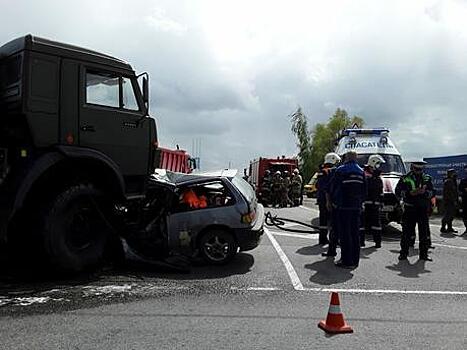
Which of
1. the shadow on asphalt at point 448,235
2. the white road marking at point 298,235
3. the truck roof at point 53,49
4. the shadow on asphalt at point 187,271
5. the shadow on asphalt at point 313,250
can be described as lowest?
the shadow on asphalt at point 187,271

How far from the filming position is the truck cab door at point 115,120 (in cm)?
764

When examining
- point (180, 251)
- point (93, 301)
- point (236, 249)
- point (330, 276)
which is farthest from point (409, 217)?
point (93, 301)

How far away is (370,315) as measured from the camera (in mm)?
6078

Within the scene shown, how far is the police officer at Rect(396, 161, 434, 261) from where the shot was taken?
9.84 m

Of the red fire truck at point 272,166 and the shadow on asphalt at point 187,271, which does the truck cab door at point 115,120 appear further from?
the red fire truck at point 272,166

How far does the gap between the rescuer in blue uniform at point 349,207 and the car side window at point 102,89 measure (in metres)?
3.87

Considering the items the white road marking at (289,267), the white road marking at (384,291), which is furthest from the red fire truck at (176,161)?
the white road marking at (384,291)

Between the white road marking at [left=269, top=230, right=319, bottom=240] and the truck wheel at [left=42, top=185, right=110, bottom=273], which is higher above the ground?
the truck wheel at [left=42, top=185, right=110, bottom=273]

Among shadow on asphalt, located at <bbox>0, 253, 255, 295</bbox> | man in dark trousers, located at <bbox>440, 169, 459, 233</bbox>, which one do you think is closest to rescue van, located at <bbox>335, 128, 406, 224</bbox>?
man in dark trousers, located at <bbox>440, 169, 459, 233</bbox>

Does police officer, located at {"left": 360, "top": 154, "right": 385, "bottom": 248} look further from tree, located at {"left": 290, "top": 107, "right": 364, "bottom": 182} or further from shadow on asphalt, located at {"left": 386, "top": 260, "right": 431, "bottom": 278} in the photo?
tree, located at {"left": 290, "top": 107, "right": 364, "bottom": 182}

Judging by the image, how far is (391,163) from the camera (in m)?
15.8

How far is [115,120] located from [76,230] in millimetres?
1661

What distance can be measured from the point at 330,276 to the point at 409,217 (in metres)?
2.56

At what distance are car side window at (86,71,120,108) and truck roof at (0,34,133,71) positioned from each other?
7.7 inches
